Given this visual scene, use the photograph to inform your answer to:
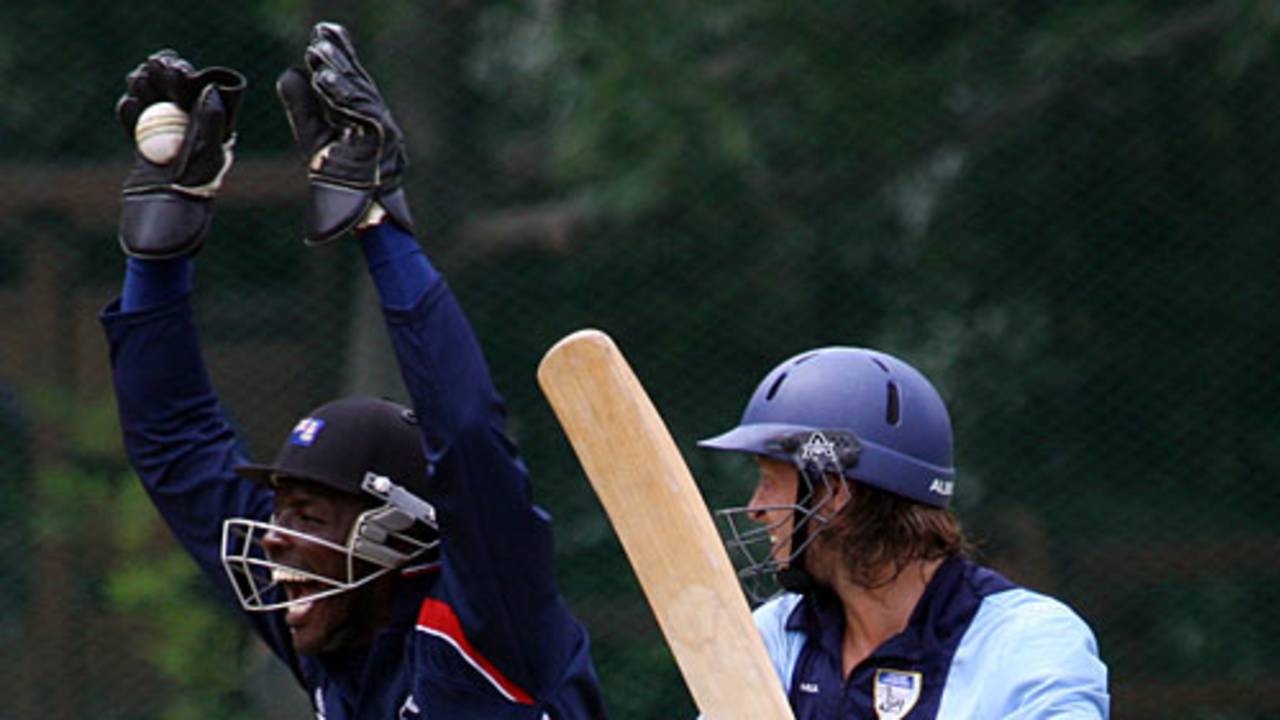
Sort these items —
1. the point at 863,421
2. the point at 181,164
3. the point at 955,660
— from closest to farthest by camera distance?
the point at 955,660, the point at 863,421, the point at 181,164

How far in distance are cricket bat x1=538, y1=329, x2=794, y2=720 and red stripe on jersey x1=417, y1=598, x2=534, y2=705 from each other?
358 millimetres

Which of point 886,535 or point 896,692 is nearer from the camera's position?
point 896,692

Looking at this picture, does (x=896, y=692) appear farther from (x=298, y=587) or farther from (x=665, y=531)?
(x=298, y=587)

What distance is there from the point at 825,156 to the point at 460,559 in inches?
110

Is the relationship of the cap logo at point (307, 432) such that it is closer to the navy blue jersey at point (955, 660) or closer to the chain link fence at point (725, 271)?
the navy blue jersey at point (955, 660)

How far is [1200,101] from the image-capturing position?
5.86m

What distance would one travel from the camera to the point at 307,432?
11.7 feet

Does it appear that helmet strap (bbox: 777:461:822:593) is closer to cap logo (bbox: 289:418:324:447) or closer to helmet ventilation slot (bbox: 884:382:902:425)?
helmet ventilation slot (bbox: 884:382:902:425)

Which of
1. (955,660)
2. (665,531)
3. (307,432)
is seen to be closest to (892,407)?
(955,660)

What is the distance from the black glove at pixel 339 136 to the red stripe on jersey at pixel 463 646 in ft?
1.86

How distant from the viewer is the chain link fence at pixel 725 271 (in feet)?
18.3

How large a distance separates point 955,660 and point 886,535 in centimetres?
26

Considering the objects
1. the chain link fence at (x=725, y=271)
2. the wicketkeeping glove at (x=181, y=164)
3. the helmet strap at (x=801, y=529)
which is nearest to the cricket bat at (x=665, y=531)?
the helmet strap at (x=801, y=529)

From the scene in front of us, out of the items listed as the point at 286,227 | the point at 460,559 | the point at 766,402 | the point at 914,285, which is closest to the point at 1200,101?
the point at 914,285
